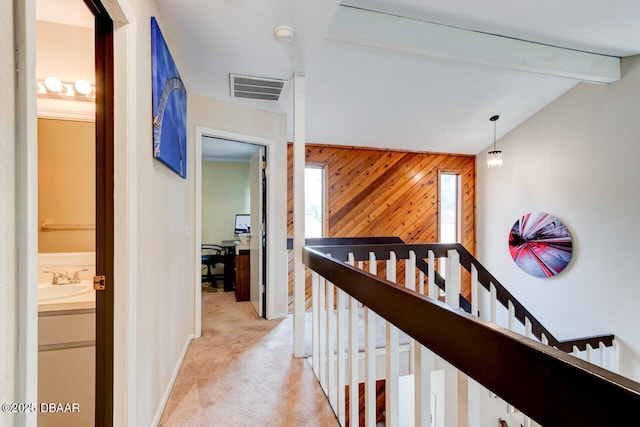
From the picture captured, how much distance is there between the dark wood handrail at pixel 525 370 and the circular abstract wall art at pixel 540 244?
4305 mm

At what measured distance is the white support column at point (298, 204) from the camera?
2342mm

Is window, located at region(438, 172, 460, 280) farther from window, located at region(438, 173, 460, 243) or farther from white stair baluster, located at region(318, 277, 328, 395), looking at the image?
white stair baluster, located at region(318, 277, 328, 395)

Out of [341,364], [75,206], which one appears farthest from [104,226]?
[341,364]

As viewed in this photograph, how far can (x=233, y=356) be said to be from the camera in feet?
7.99

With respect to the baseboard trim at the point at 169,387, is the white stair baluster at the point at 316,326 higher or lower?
higher

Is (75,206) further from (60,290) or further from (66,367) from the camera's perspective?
(66,367)

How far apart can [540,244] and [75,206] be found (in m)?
5.22

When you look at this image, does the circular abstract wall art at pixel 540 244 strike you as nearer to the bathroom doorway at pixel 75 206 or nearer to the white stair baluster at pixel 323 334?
the white stair baluster at pixel 323 334

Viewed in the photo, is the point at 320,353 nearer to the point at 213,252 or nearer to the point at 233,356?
the point at 233,356

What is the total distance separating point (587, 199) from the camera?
12.5 feet

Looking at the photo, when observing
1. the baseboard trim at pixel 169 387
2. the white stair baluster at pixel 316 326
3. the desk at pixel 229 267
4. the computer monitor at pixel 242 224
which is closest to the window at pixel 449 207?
the computer monitor at pixel 242 224

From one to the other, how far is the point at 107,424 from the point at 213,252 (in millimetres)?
4421

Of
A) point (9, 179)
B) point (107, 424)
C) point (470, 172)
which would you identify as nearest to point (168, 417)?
point (107, 424)

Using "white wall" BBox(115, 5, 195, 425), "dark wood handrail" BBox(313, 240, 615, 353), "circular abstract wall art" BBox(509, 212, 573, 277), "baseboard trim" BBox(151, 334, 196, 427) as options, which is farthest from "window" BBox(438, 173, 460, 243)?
"white wall" BBox(115, 5, 195, 425)
